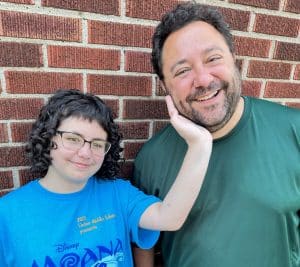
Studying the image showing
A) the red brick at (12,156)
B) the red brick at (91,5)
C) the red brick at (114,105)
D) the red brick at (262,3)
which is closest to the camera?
the red brick at (91,5)

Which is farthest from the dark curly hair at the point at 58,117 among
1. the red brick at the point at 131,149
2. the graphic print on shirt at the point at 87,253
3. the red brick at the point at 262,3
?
the red brick at the point at 262,3

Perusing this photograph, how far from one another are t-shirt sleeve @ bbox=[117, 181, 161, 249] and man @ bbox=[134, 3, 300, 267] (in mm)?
119

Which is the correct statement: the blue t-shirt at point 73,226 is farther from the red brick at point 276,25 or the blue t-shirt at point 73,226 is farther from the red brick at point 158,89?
the red brick at point 276,25

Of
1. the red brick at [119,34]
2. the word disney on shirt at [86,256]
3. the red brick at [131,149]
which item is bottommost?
the word disney on shirt at [86,256]

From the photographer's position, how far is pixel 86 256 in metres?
1.31

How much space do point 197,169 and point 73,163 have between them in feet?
1.65

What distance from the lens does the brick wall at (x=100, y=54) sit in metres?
1.35

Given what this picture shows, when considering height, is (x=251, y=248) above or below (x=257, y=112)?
below

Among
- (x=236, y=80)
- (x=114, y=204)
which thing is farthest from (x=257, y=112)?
(x=114, y=204)

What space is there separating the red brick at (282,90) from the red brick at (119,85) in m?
0.75

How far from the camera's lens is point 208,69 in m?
1.35

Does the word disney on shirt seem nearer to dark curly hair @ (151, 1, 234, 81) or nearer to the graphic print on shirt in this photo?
the graphic print on shirt

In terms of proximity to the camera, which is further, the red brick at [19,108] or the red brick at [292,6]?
the red brick at [292,6]

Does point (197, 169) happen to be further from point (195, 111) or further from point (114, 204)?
point (114, 204)
